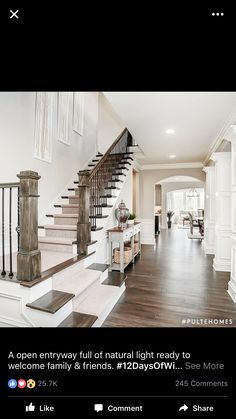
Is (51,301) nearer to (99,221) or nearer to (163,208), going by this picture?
(99,221)

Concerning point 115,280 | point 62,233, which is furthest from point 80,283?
point 62,233

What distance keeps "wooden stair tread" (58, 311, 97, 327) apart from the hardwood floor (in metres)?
0.30

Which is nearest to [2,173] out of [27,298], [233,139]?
[27,298]

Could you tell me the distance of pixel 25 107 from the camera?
8.37 ft

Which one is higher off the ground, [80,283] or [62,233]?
[62,233]

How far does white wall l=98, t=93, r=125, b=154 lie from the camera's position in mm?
5176

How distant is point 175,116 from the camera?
262 centimetres

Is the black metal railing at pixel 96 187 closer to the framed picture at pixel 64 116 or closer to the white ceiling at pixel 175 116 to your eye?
the white ceiling at pixel 175 116

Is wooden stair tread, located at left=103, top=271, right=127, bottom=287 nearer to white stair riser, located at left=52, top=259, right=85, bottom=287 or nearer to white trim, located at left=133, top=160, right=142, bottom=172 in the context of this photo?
white stair riser, located at left=52, top=259, right=85, bottom=287

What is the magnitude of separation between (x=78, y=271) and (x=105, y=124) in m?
4.38
